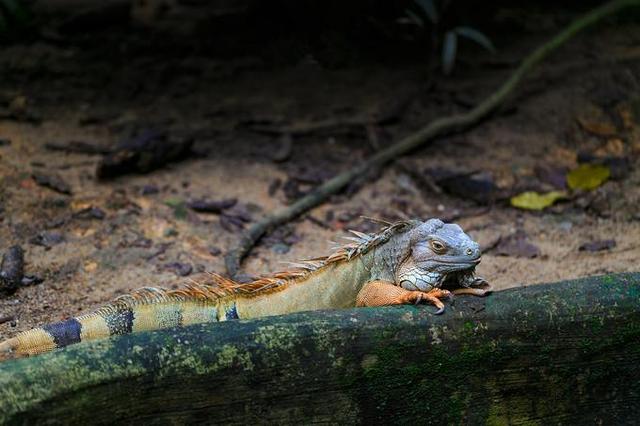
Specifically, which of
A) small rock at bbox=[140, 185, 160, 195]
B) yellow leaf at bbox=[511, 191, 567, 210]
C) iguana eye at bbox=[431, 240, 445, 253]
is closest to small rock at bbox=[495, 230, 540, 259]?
yellow leaf at bbox=[511, 191, 567, 210]

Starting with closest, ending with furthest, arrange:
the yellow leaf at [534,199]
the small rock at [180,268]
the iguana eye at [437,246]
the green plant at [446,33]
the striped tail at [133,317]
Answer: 1. the striped tail at [133,317]
2. the iguana eye at [437,246]
3. the small rock at [180,268]
4. the yellow leaf at [534,199]
5. the green plant at [446,33]

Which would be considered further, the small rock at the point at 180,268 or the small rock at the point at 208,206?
the small rock at the point at 208,206

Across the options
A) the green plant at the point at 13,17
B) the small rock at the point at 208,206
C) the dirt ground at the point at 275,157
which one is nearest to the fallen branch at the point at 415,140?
the dirt ground at the point at 275,157

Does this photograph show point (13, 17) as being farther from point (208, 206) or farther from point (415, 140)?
point (415, 140)

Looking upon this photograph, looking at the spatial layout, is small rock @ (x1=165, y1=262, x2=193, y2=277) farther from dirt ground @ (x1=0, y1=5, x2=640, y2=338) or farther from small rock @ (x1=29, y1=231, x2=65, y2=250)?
small rock @ (x1=29, y1=231, x2=65, y2=250)

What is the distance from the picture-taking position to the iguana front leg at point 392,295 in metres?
3.61

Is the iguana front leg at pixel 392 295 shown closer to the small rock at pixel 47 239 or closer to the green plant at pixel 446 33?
the small rock at pixel 47 239

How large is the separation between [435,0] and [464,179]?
2.41 m

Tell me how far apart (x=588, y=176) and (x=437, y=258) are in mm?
3668

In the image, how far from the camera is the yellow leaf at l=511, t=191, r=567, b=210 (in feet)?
22.2

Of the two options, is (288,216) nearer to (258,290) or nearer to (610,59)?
(258,290)

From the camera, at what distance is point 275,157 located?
296 inches

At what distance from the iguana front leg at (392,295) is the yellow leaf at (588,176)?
3.62 m

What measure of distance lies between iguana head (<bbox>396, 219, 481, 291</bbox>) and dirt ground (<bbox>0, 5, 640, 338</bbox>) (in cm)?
158
